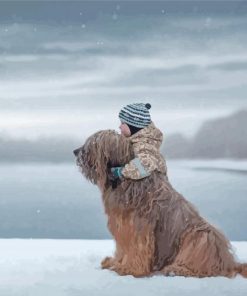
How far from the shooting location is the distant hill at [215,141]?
3775 mm

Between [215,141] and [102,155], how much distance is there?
83 centimetres

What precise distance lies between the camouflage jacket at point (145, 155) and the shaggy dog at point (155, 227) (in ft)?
0.11

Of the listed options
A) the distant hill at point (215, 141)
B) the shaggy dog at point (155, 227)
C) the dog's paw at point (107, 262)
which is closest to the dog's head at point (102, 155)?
the shaggy dog at point (155, 227)

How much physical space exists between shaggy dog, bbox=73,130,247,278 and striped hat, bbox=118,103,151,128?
86mm

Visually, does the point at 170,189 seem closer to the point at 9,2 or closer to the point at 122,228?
the point at 122,228

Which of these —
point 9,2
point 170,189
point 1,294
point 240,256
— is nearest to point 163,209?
point 170,189

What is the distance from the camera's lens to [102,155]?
3.21m

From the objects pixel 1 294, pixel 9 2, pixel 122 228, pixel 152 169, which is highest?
pixel 9 2

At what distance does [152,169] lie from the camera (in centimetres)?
317

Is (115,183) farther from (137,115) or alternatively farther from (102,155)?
(137,115)

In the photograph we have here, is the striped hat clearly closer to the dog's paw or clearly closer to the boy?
the boy

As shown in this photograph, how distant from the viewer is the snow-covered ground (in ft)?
9.62

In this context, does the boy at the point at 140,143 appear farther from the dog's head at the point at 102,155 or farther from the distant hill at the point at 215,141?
the distant hill at the point at 215,141

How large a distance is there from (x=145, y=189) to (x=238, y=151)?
0.84 m
